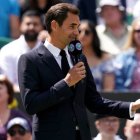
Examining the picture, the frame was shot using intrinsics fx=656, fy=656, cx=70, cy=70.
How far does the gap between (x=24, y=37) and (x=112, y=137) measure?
2199mm

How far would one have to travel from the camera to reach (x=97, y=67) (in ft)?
26.5

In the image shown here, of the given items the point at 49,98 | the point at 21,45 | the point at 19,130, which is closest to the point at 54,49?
the point at 49,98

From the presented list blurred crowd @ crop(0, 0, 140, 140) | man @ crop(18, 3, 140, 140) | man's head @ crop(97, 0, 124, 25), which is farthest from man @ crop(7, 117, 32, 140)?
man's head @ crop(97, 0, 124, 25)

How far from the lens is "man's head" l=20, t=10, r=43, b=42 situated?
8289mm

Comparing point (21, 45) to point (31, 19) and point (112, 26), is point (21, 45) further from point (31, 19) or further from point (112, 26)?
point (112, 26)

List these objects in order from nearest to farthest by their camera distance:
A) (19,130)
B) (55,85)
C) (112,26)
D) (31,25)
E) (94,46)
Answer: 1. (55,85)
2. (19,130)
3. (94,46)
4. (31,25)
5. (112,26)

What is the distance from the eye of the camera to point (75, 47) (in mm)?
4148

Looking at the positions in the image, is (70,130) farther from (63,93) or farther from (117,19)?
(117,19)

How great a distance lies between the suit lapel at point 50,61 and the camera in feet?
14.2

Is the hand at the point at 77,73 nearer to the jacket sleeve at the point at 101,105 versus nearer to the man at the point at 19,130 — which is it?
the jacket sleeve at the point at 101,105

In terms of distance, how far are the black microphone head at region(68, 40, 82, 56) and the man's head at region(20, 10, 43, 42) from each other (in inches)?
161

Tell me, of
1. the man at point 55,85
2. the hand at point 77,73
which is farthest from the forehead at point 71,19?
the hand at point 77,73

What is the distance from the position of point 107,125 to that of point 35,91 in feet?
8.69

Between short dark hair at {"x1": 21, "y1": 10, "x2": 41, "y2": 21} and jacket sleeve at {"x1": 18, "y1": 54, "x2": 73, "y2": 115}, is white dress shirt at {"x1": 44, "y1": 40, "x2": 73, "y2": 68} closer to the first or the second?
jacket sleeve at {"x1": 18, "y1": 54, "x2": 73, "y2": 115}
